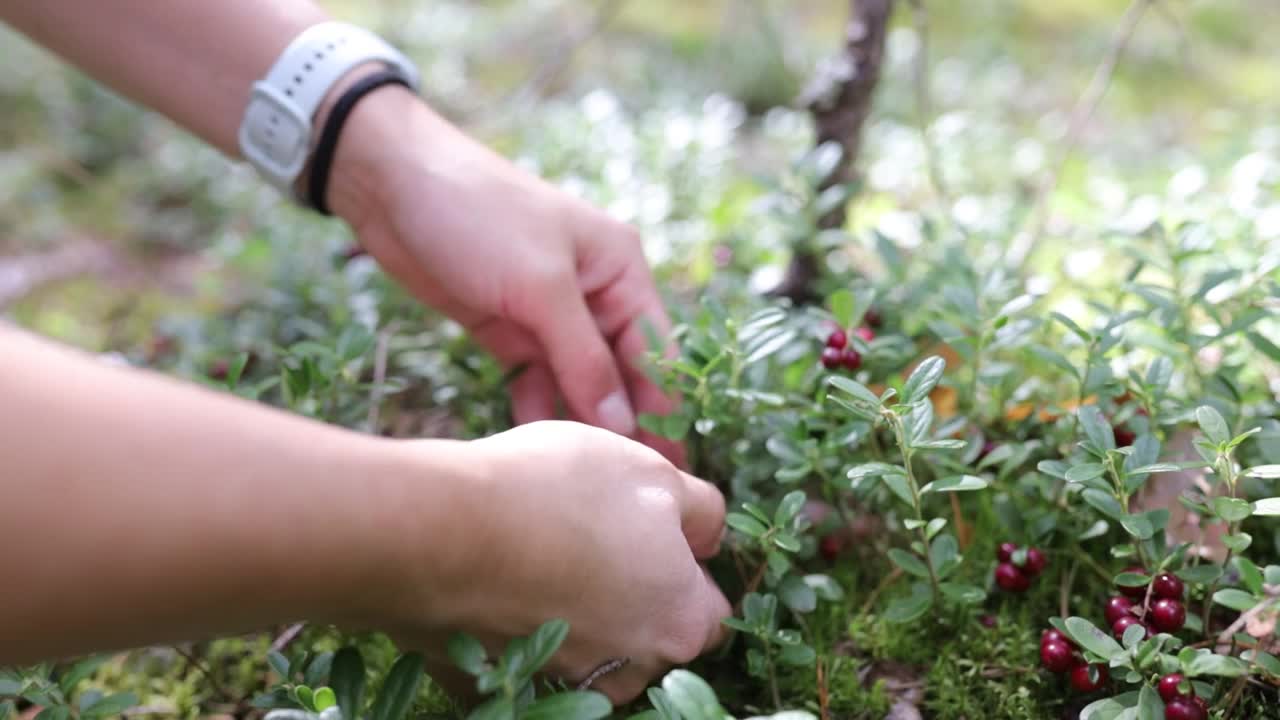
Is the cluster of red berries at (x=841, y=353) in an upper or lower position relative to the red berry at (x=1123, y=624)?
upper

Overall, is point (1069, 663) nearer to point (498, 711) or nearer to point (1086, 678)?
point (1086, 678)

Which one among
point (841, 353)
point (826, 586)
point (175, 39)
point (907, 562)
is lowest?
point (826, 586)

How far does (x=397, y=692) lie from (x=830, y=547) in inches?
30.3

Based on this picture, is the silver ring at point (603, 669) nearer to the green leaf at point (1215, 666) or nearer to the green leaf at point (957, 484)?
the green leaf at point (957, 484)

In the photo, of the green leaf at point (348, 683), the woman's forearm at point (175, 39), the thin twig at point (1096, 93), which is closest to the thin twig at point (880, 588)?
→ the green leaf at point (348, 683)

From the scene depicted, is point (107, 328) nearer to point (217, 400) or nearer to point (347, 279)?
point (347, 279)

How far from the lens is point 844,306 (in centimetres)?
155

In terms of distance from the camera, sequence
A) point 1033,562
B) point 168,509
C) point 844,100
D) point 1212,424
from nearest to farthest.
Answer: point 168,509
point 1212,424
point 1033,562
point 844,100

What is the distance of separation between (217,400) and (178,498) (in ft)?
0.30

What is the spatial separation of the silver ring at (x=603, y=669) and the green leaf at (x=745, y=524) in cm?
24

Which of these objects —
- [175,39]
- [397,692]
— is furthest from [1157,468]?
[175,39]

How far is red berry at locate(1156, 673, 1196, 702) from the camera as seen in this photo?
1103 millimetres

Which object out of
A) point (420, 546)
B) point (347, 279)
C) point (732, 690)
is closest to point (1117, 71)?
point (347, 279)

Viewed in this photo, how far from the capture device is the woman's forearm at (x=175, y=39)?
1.73 metres
